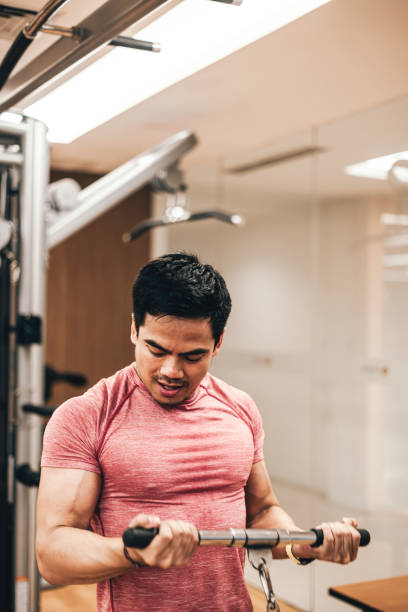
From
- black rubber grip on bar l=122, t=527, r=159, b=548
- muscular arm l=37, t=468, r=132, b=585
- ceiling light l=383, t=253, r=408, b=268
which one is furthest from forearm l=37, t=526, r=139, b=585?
ceiling light l=383, t=253, r=408, b=268

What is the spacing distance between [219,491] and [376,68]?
1847mm

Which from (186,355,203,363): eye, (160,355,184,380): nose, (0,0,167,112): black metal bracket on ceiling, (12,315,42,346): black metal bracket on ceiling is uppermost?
(0,0,167,112): black metal bracket on ceiling

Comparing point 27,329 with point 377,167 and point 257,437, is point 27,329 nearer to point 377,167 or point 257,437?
point 257,437

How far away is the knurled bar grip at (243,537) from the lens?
1043mm

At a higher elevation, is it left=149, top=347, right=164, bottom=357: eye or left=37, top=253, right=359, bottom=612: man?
left=149, top=347, right=164, bottom=357: eye

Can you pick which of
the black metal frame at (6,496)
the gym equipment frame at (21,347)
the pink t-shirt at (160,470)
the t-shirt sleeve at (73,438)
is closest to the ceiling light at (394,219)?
the gym equipment frame at (21,347)

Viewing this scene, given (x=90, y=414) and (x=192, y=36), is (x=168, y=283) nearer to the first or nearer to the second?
(x=90, y=414)

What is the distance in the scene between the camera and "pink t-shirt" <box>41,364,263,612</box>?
4.19 feet

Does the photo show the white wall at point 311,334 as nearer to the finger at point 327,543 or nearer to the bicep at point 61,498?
the finger at point 327,543

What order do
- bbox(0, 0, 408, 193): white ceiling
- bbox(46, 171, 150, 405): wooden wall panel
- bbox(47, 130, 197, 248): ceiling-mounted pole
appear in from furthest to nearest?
bbox(46, 171, 150, 405): wooden wall panel
bbox(47, 130, 197, 248): ceiling-mounted pole
bbox(0, 0, 408, 193): white ceiling

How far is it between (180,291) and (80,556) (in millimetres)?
486

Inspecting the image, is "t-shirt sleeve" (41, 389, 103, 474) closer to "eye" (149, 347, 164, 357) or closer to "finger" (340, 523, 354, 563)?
"eye" (149, 347, 164, 357)

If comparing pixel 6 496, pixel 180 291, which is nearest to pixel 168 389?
pixel 180 291

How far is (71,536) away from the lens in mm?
1198
